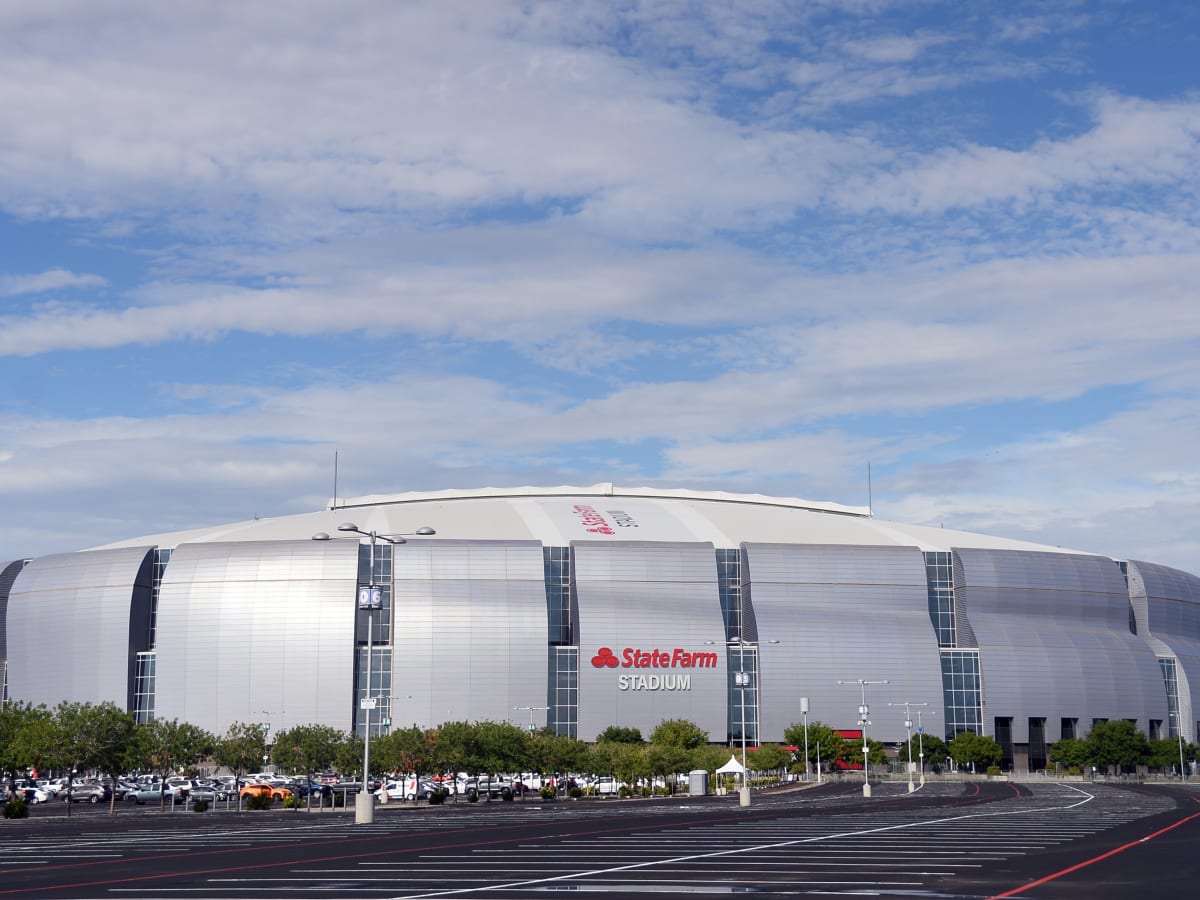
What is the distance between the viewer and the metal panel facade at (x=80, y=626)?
147250mm

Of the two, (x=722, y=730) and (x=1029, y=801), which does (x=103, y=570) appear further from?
(x=1029, y=801)

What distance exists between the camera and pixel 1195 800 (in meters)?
72.1

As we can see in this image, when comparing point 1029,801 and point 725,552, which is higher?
point 725,552

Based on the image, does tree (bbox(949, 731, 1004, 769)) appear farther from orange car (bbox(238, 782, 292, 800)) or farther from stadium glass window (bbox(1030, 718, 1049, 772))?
orange car (bbox(238, 782, 292, 800))

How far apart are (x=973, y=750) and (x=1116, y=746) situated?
52.9ft

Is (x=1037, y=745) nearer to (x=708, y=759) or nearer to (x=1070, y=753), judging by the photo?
(x=1070, y=753)

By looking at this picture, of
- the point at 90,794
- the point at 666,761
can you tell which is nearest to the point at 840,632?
the point at 666,761

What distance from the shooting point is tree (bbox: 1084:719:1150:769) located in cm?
14550

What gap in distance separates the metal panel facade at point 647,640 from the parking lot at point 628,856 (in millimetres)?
91819

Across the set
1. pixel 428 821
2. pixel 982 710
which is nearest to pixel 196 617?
pixel 982 710

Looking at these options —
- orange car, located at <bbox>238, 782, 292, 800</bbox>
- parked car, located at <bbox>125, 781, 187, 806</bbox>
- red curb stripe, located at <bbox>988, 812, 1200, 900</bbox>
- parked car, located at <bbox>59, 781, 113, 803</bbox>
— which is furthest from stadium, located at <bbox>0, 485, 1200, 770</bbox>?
red curb stripe, located at <bbox>988, 812, 1200, 900</bbox>

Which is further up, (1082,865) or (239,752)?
(1082,865)

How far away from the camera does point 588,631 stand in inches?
5817

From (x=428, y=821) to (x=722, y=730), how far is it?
9773 cm
